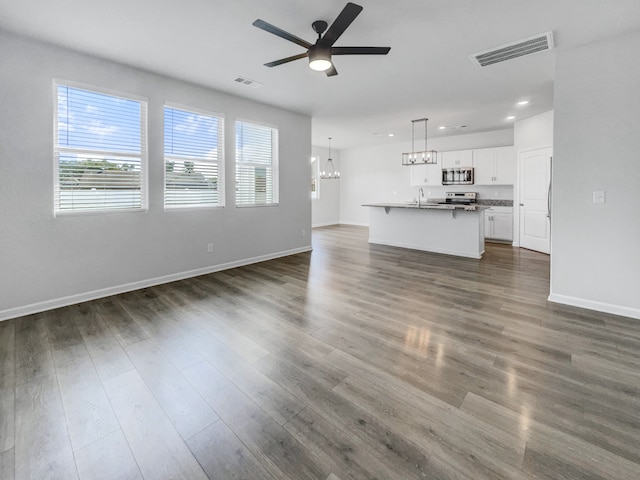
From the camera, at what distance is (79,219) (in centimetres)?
356

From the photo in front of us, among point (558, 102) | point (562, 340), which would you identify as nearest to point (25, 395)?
point (562, 340)

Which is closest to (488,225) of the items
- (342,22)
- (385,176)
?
(385,176)

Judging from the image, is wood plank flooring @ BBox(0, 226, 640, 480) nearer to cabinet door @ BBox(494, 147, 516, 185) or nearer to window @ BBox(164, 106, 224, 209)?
window @ BBox(164, 106, 224, 209)

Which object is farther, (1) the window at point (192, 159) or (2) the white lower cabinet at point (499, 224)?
(2) the white lower cabinet at point (499, 224)

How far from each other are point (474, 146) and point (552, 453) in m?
8.22

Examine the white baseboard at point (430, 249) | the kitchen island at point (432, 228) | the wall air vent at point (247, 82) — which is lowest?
the white baseboard at point (430, 249)

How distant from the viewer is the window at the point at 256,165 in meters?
5.24

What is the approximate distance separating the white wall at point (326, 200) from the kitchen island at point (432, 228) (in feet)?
11.9

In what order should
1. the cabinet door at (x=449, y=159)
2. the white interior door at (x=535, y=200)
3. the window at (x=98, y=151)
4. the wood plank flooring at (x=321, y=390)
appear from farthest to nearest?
the cabinet door at (x=449, y=159) < the white interior door at (x=535, y=200) < the window at (x=98, y=151) < the wood plank flooring at (x=321, y=390)

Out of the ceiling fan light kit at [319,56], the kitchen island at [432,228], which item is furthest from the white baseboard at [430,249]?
the ceiling fan light kit at [319,56]

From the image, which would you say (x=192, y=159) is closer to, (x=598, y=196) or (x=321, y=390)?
A: (x=321, y=390)

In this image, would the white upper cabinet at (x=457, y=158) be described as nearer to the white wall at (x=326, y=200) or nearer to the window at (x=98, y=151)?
the white wall at (x=326, y=200)

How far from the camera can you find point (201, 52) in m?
3.45

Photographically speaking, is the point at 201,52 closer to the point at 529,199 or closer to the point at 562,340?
the point at 562,340
